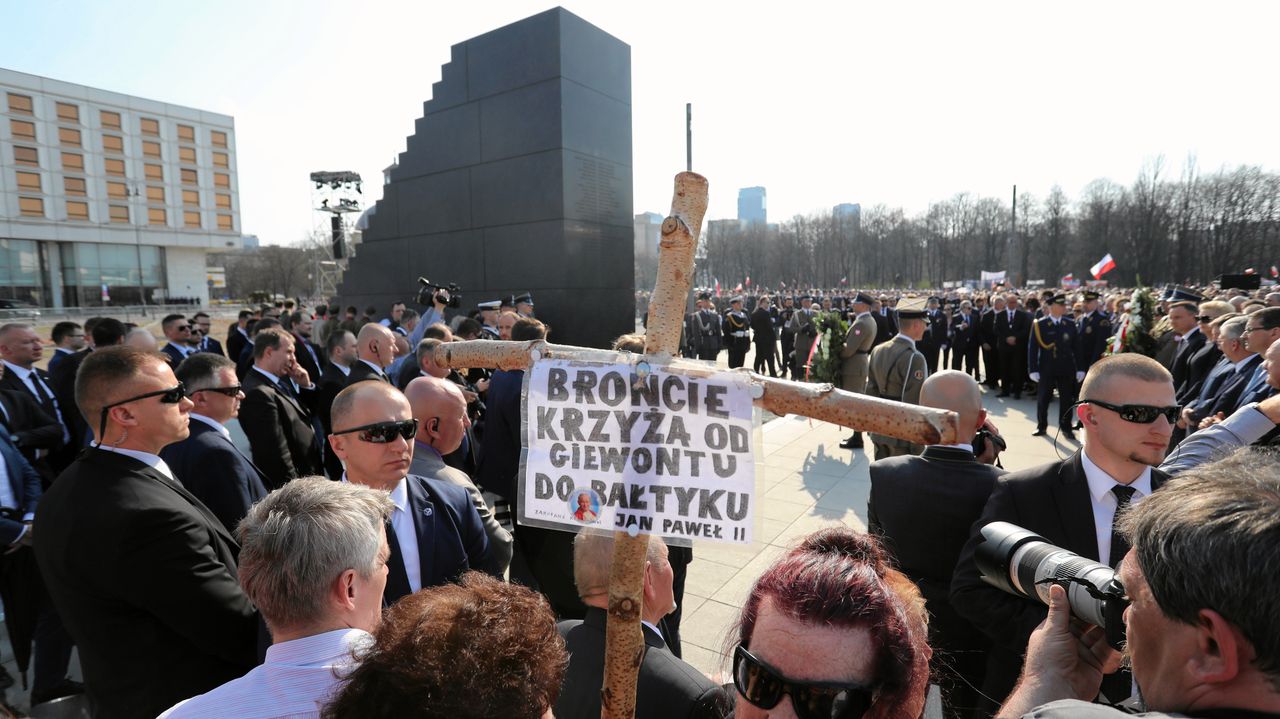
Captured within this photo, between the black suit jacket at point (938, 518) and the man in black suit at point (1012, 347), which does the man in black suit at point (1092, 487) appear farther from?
the man in black suit at point (1012, 347)

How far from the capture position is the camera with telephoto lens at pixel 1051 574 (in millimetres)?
1325

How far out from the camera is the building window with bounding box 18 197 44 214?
5991cm

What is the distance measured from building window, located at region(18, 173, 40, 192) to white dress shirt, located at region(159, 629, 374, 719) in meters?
86.7

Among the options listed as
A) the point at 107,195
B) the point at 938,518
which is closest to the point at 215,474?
the point at 938,518

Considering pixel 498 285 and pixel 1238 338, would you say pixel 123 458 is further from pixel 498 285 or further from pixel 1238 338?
pixel 498 285

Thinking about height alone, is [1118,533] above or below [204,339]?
below

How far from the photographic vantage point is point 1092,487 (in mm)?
2328

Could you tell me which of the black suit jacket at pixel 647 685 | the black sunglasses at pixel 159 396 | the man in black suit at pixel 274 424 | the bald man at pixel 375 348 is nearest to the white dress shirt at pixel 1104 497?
the black suit jacket at pixel 647 685

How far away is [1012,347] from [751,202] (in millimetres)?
168652

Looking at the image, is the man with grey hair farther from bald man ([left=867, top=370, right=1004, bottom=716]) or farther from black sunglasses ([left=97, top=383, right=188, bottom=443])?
bald man ([left=867, top=370, right=1004, bottom=716])

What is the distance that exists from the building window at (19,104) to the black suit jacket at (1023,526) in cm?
8892

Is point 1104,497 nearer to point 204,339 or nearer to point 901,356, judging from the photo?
point 901,356

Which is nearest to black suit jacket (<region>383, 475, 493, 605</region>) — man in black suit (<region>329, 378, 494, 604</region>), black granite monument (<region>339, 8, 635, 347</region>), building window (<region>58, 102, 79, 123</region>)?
man in black suit (<region>329, 378, 494, 604</region>)

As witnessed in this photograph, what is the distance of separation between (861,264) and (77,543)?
297ft
